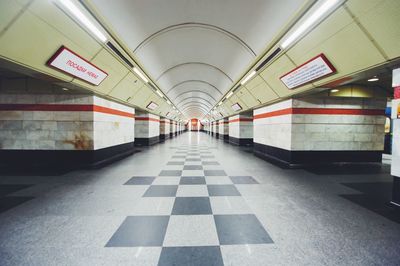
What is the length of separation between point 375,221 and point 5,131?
10331mm

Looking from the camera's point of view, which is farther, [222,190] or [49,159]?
[49,159]

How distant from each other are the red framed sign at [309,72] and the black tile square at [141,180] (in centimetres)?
504

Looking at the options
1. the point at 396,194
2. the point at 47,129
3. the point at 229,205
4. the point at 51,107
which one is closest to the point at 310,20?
the point at 396,194

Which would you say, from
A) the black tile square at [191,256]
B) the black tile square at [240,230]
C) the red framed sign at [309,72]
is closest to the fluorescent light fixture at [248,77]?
the red framed sign at [309,72]

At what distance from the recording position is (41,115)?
588cm

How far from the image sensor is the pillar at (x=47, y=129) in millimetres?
5828

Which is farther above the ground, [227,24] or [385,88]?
[227,24]

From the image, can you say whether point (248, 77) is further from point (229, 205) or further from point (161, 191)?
point (161, 191)

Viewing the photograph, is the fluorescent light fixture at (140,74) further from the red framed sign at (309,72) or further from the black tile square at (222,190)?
the red framed sign at (309,72)

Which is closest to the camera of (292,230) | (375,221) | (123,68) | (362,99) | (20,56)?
(292,230)

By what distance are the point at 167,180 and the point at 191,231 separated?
241 cm

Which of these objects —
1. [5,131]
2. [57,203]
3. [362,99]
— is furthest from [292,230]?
[5,131]

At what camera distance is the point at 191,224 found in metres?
2.52

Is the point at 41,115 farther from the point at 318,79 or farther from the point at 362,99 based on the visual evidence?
the point at 362,99
